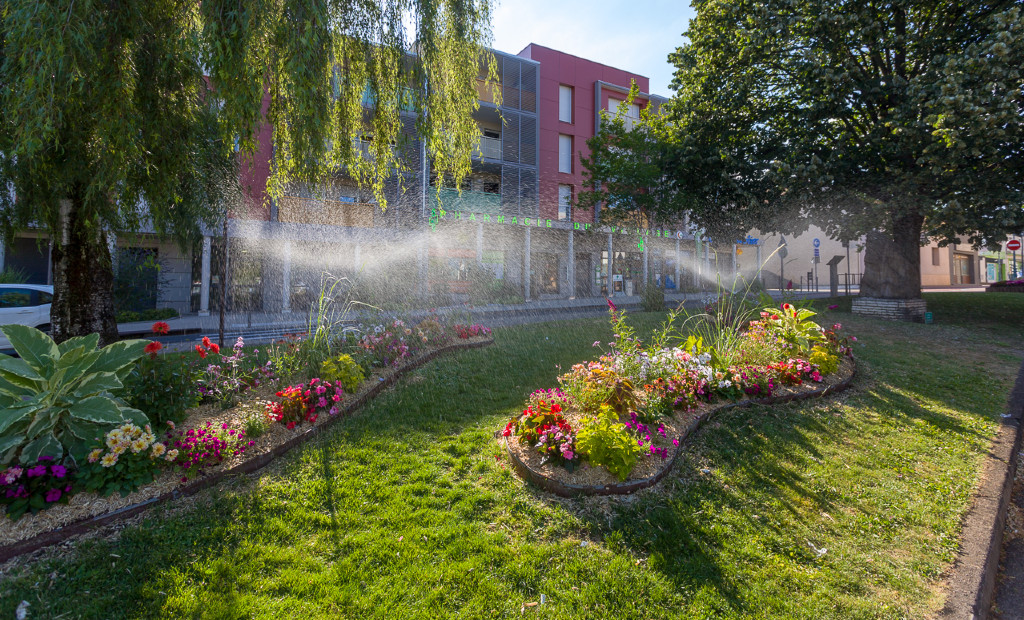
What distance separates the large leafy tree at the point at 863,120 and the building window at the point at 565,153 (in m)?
12.1

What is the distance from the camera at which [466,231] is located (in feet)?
80.5

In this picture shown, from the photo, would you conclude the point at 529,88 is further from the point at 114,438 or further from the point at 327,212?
the point at 114,438

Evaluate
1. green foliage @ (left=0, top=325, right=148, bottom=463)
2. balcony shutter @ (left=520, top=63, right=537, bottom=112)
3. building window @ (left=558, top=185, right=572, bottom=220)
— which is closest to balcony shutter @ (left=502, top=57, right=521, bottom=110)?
balcony shutter @ (left=520, top=63, right=537, bottom=112)

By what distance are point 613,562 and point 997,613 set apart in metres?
2.25

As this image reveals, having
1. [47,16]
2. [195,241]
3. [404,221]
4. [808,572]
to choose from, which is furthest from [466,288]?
[808,572]

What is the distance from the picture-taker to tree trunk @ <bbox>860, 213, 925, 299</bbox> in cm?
1426

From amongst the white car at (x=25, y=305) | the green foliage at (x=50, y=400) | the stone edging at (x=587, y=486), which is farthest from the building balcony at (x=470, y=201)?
the green foliage at (x=50, y=400)

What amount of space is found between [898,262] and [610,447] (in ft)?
50.7

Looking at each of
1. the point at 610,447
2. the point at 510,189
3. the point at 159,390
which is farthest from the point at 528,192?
the point at 610,447

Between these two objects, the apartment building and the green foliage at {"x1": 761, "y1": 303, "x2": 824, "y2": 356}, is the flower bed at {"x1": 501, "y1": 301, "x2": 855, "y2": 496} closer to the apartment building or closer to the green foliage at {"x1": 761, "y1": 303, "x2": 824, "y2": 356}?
the green foliage at {"x1": 761, "y1": 303, "x2": 824, "y2": 356}

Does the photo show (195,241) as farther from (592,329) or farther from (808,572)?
(808,572)

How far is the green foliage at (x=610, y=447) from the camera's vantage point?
369cm

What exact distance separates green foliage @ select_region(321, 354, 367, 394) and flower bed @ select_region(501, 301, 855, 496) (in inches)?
88.9

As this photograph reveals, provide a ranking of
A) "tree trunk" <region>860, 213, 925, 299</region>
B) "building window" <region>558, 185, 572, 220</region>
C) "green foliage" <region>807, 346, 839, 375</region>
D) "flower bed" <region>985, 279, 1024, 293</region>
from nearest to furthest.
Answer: "green foliage" <region>807, 346, 839, 375</region> < "tree trunk" <region>860, 213, 925, 299</region> < "flower bed" <region>985, 279, 1024, 293</region> < "building window" <region>558, 185, 572, 220</region>
